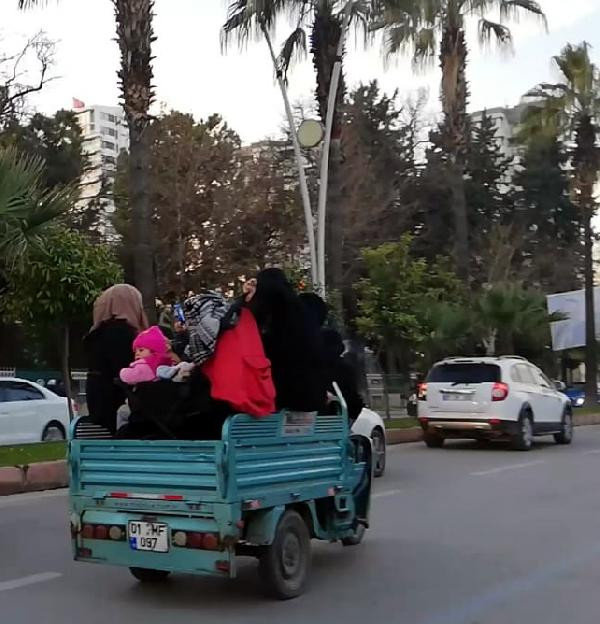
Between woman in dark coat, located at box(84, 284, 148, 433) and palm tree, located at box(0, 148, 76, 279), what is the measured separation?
17.5ft

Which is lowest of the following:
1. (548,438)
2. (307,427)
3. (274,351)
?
(548,438)

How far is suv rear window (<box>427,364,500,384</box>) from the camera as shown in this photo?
17375mm

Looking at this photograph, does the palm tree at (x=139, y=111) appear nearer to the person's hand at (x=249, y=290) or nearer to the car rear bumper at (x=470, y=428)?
the car rear bumper at (x=470, y=428)

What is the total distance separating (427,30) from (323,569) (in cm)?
2292

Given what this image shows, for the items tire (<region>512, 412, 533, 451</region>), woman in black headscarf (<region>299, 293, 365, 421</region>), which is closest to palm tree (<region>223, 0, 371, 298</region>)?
tire (<region>512, 412, 533, 451</region>)

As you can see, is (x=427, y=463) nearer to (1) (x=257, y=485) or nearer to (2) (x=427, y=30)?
(1) (x=257, y=485)

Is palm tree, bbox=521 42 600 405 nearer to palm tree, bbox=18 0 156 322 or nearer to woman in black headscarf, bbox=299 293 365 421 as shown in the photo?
palm tree, bbox=18 0 156 322

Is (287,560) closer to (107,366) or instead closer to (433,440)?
(107,366)

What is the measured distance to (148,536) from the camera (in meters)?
6.00

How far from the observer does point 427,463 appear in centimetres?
1541

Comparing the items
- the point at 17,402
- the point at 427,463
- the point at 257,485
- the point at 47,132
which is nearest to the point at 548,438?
the point at 427,463

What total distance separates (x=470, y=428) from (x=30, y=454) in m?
7.79

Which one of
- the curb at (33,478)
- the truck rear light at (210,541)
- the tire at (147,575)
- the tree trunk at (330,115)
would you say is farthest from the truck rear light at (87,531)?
the tree trunk at (330,115)

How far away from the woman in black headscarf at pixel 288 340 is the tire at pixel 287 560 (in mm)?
767
